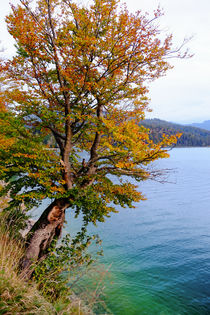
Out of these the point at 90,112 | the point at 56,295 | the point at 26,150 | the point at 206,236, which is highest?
the point at 90,112

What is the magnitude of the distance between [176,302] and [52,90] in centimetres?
1052

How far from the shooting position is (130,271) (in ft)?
42.4

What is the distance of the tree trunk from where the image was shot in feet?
25.0

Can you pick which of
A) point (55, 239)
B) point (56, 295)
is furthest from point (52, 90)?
point (56, 295)

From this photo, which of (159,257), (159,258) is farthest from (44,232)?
(159,257)

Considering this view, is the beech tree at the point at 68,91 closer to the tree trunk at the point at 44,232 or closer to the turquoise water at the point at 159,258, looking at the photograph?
the tree trunk at the point at 44,232

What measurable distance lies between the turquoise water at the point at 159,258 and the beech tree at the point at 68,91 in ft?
8.89

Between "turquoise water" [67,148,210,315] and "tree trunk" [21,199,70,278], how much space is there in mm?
2609

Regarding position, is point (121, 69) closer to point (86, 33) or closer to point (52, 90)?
point (86, 33)

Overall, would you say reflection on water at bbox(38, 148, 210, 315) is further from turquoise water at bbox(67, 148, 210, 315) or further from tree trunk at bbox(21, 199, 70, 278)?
tree trunk at bbox(21, 199, 70, 278)

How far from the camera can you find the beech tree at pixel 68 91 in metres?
7.23

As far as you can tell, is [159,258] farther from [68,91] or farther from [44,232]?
[68,91]

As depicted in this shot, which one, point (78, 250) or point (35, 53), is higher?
point (35, 53)

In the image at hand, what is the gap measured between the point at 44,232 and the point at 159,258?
9867 millimetres
